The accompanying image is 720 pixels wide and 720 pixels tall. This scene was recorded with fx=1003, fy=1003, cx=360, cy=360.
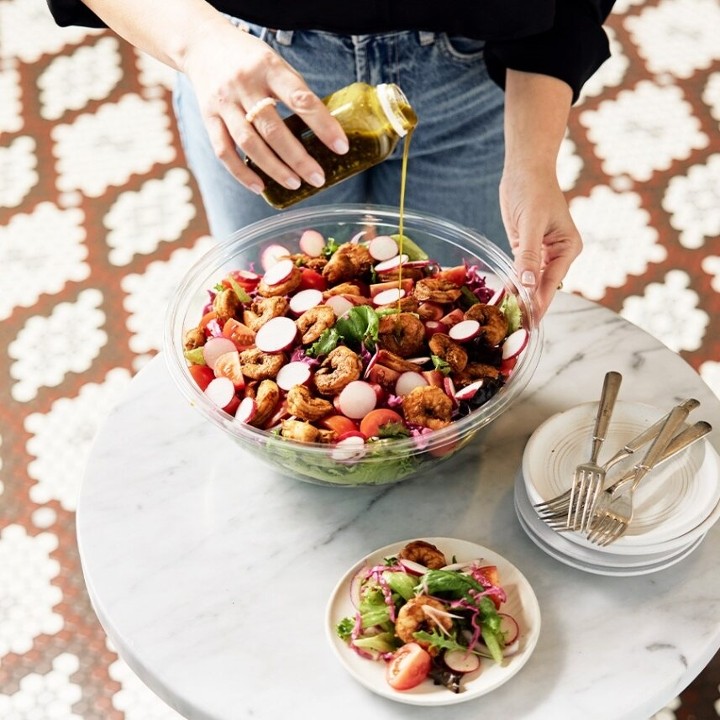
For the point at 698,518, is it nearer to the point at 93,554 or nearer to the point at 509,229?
the point at 509,229

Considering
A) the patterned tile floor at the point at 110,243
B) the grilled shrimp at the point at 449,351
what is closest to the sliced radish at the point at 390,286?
the grilled shrimp at the point at 449,351

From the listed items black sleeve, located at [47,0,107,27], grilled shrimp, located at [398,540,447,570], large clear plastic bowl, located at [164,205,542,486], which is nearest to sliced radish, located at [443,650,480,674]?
grilled shrimp, located at [398,540,447,570]

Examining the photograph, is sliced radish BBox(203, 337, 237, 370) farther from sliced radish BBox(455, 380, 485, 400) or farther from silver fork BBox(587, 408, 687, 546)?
silver fork BBox(587, 408, 687, 546)

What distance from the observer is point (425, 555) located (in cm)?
116

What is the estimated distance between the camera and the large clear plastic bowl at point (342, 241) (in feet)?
3.83

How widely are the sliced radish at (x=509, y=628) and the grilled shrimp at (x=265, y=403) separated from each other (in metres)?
0.36

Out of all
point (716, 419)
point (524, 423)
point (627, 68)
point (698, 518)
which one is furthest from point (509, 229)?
point (627, 68)

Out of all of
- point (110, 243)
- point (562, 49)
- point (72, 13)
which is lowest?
point (110, 243)

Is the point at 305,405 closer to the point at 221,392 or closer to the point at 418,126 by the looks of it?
the point at 221,392

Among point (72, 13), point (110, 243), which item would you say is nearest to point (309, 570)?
point (72, 13)

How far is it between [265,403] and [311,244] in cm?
36

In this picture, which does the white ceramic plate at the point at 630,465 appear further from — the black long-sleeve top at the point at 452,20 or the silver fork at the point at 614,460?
the black long-sleeve top at the point at 452,20

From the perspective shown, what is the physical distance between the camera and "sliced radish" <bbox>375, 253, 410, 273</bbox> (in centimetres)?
139

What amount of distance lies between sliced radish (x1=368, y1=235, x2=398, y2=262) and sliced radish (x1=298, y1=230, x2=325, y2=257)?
0.09m
